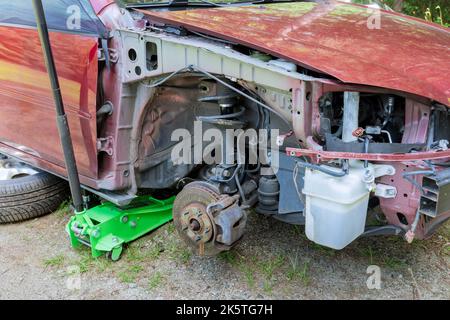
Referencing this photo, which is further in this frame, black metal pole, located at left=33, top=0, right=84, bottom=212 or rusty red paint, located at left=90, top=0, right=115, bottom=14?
rusty red paint, located at left=90, top=0, right=115, bottom=14

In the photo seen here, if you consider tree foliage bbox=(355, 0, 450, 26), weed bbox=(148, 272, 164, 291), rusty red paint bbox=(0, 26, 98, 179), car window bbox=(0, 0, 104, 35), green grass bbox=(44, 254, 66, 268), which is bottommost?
green grass bbox=(44, 254, 66, 268)

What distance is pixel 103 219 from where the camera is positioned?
292 centimetres

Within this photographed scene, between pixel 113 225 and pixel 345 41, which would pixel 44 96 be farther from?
pixel 345 41

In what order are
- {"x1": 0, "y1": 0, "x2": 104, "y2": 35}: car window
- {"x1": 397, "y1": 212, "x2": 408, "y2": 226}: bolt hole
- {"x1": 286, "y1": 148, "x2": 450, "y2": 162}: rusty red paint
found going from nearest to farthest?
{"x1": 286, "y1": 148, "x2": 450, "y2": 162}: rusty red paint → {"x1": 397, "y1": 212, "x2": 408, "y2": 226}: bolt hole → {"x1": 0, "y1": 0, "x2": 104, "y2": 35}: car window

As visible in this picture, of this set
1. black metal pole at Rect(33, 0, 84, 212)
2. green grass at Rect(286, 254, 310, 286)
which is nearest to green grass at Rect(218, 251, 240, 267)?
green grass at Rect(286, 254, 310, 286)

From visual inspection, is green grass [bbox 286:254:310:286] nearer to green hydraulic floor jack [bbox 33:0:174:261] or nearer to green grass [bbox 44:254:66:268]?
green hydraulic floor jack [bbox 33:0:174:261]

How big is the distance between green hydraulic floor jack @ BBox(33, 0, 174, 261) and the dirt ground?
80 millimetres

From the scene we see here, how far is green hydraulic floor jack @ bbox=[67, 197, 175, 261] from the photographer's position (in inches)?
113

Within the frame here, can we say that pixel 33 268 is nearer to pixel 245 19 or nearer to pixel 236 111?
pixel 236 111

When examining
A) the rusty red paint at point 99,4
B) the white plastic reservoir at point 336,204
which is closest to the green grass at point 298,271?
the white plastic reservoir at point 336,204

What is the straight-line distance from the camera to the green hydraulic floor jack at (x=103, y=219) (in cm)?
267

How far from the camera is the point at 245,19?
2.65m

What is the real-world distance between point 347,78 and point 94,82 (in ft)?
4.67

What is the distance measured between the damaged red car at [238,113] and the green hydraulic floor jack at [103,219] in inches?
5.7
